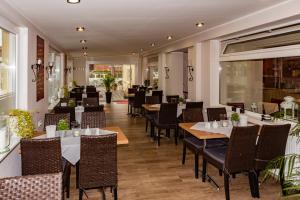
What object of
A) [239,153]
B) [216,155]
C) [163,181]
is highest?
[239,153]

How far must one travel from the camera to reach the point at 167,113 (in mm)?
6527

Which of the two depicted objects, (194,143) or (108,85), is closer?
(194,143)

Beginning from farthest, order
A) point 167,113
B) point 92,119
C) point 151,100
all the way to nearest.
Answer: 1. point 151,100
2. point 167,113
3. point 92,119

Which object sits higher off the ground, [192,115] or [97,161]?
[192,115]

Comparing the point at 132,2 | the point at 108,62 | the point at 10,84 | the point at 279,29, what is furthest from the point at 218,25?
the point at 108,62

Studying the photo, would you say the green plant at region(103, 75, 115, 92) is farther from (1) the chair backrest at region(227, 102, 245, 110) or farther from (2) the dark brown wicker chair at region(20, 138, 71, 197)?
(2) the dark brown wicker chair at region(20, 138, 71, 197)

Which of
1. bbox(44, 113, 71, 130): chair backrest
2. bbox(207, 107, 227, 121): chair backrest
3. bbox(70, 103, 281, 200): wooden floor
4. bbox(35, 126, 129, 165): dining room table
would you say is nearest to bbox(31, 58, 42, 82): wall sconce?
bbox(44, 113, 71, 130): chair backrest

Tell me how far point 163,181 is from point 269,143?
159cm

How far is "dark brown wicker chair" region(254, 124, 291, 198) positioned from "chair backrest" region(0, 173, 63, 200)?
8.18 ft

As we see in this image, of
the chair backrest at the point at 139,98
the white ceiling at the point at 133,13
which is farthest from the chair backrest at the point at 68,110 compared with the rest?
the chair backrest at the point at 139,98

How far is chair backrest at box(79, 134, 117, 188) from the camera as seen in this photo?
319 cm

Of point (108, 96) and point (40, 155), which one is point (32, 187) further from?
point (108, 96)

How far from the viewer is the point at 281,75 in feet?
15.6

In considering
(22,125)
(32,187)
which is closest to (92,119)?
(22,125)
